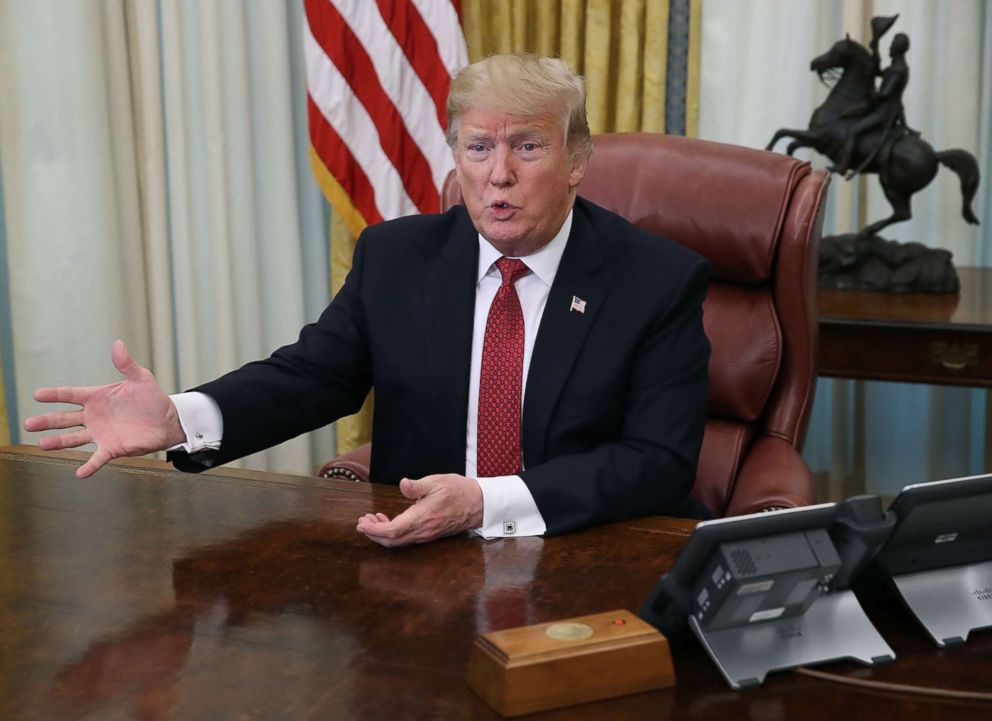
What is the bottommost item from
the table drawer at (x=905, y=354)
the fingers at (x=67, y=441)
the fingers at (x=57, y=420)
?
the table drawer at (x=905, y=354)

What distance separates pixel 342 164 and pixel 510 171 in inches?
73.9

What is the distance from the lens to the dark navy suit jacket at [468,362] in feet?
6.93

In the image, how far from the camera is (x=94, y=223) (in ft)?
12.2

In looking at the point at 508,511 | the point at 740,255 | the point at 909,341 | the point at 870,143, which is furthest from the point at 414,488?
the point at 870,143

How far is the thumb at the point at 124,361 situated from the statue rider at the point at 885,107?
6.95 ft

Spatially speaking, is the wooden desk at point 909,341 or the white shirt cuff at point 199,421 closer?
the white shirt cuff at point 199,421

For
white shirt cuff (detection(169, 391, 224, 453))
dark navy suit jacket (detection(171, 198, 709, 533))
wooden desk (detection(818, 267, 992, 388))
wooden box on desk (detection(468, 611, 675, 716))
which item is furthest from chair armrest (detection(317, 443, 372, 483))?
wooden desk (detection(818, 267, 992, 388))

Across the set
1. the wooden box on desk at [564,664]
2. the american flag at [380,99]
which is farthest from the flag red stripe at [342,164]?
the wooden box on desk at [564,664]

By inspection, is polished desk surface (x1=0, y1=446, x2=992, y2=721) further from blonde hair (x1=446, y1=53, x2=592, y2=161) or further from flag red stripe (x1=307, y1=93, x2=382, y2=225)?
flag red stripe (x1=307, y1=93, x2=382, y2=225)

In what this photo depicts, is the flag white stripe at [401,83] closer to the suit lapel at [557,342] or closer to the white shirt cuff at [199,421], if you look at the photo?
the suit lapel at [557,342]

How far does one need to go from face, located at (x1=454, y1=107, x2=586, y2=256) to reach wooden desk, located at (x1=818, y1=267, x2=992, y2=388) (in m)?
1.18

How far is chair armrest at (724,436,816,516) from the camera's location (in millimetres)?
2262

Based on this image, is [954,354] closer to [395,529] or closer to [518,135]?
[518,135]

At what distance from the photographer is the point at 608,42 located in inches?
157
